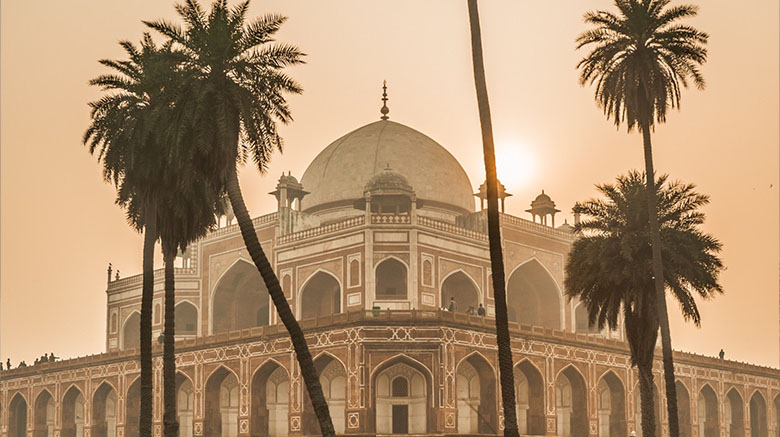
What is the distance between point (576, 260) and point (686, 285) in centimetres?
364

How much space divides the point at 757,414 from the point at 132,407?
38.6m

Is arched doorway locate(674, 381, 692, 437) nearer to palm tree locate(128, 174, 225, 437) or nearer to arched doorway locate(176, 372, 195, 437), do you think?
arched doorway locate(176, 372, 195, 437)

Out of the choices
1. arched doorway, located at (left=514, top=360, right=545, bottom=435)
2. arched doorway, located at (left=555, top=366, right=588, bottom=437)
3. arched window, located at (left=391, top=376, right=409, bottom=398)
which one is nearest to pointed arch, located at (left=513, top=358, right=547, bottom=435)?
arched doorway, located at (left=514, top=360, right=545, bottom=435)

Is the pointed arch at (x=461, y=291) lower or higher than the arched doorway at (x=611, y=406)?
higher

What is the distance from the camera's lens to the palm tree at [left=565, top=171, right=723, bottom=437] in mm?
33844

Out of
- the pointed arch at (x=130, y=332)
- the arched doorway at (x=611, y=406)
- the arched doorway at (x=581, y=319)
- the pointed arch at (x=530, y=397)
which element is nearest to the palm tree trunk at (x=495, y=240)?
the pointed arch at (x=530, y=397)

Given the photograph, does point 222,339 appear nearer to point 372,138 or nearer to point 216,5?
point 372,138

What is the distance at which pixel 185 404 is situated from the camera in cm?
5559

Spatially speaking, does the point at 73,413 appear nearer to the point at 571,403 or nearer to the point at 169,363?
the point at 571,403

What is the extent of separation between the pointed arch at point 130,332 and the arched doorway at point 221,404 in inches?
670

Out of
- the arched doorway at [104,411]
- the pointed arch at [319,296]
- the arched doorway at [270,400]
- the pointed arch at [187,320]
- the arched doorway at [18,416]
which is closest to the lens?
the arched doorway at [270,400]

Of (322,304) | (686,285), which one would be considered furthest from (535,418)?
(686,285)

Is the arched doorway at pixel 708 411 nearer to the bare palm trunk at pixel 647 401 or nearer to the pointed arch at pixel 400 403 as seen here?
the pointed arch at pixel 400 403

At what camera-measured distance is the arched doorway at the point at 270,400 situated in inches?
1941
